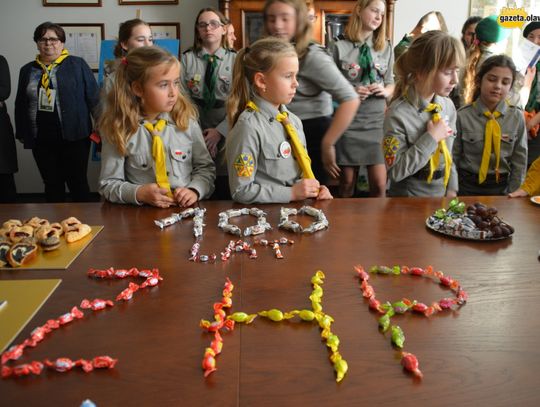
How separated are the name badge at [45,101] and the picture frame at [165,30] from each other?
1405 millimetres

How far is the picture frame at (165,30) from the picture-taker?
197 inches

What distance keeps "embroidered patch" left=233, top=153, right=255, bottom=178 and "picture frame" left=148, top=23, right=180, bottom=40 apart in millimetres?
3478

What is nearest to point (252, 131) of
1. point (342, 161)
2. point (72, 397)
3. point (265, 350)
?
point (265, 350)

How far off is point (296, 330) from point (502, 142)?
2.09m

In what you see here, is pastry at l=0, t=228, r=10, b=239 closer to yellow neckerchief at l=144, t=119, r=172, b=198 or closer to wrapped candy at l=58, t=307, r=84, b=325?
wrapped candy at l=58, t=307, r=84, b=325

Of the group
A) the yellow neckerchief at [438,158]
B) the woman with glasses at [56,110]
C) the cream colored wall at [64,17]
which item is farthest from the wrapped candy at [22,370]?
the cream colored wall at [64,17]

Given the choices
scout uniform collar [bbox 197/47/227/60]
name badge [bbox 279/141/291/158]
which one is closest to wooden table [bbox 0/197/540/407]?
name badge [bbox 279/141/291/158]

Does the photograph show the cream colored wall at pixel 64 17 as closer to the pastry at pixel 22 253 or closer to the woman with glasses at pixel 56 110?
the woman with glasses at pixel 56 110

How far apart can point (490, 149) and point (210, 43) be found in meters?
1.63

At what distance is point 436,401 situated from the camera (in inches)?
29.6

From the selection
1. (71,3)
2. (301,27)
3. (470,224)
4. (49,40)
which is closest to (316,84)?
(301,27)

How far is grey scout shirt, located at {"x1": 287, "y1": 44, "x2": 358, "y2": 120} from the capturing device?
244 cm

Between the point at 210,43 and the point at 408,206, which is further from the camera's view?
the point at 210,43

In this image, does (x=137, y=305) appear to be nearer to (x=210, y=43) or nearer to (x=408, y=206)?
(x=408, y=206)
